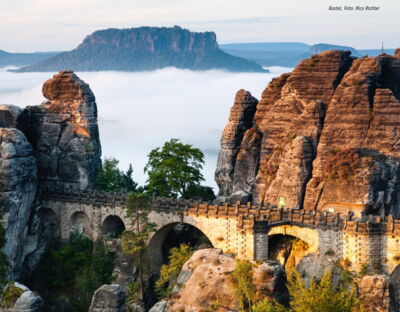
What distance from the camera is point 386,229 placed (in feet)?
191

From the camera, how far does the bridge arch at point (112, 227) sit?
71.1 meters

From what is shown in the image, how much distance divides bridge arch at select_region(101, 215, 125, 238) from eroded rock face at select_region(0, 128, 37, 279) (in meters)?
6.50

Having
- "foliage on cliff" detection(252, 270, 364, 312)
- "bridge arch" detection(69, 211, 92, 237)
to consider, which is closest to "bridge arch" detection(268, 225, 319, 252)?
"foliage on cliff" detection(252, 270, 364, 312)

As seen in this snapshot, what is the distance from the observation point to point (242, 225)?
60656 mm

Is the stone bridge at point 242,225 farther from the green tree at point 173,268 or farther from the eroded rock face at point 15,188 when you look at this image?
the eroded rock face at point 15,188

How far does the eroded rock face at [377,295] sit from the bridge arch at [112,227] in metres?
28.8

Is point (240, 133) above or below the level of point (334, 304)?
above

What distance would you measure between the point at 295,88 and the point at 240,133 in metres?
7.01

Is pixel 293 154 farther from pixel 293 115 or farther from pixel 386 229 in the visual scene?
pixel 386 229

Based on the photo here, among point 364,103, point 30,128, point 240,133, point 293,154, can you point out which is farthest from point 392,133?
point 30,128

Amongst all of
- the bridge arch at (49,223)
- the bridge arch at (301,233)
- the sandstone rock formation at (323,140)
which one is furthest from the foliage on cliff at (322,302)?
the bridge arch at (49,223)

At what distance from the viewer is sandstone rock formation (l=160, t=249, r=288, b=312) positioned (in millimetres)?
52000

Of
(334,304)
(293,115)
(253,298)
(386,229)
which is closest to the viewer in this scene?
(334,304)

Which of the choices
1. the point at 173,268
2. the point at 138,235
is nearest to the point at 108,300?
the point at 173,268
